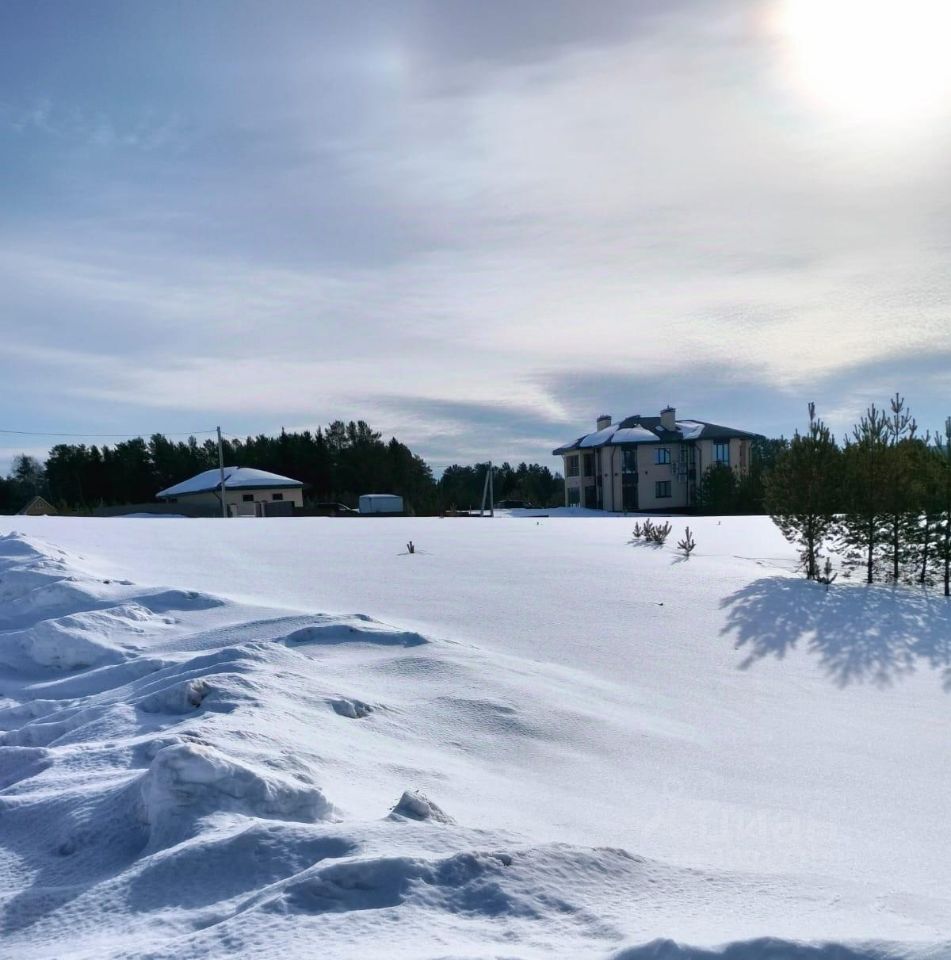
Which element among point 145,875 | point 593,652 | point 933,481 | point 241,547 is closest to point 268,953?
point 145,875

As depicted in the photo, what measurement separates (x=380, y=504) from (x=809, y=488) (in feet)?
94.1

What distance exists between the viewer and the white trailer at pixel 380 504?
4043 centimetres

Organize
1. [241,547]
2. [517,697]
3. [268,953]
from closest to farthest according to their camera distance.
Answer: [268,953] → [517,697] → [241,547]

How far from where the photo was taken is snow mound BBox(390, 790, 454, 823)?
3023 mm

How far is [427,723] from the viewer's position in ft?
16.1

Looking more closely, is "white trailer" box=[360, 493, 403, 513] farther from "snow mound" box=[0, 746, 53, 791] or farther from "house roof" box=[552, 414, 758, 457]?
"snow mound" box=[0, 746, 53, 791]

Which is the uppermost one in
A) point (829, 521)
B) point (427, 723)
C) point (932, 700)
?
point (829, 521)

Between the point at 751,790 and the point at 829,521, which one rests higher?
the point at 829,521

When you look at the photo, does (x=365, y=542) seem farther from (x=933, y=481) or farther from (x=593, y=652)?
(x=933, y=481)

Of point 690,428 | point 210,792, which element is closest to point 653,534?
point 210,792

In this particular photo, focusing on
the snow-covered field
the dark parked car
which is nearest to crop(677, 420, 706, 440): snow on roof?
the dark parked car

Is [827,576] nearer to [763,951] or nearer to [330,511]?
[763,951]

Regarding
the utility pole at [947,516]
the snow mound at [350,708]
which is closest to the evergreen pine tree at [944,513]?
the utility pole at [947,516]

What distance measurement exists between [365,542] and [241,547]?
7.80 feet
